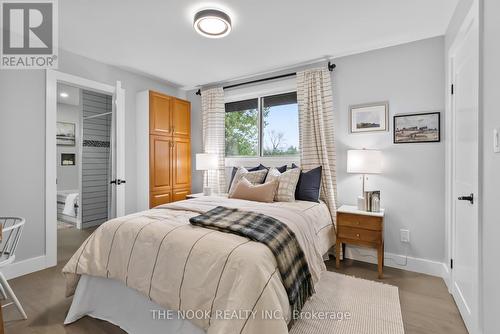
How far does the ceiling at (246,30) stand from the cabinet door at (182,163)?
1.33m

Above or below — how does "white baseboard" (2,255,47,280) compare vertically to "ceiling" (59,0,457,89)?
below

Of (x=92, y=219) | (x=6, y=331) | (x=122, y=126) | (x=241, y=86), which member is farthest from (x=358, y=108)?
(x=92, y=219)

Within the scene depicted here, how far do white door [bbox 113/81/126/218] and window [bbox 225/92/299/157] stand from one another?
1.62 meters

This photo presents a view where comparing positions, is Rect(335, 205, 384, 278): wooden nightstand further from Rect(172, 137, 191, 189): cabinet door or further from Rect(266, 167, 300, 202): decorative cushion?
Rect(172, 137, 191, 189): cabinet door

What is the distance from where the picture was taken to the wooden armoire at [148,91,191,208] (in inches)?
151

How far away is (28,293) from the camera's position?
226 cm

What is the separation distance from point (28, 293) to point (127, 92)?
2713 millimetres

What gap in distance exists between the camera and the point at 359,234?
2.71m

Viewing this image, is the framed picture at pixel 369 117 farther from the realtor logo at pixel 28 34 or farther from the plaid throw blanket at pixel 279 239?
the realtor logo at pixel 28 34

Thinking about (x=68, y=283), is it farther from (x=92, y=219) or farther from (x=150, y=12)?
(x=92, y=219)

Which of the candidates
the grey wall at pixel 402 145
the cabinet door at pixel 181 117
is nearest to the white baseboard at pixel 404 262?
the grey wall at pixel 402 145

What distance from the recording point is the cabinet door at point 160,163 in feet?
12.6

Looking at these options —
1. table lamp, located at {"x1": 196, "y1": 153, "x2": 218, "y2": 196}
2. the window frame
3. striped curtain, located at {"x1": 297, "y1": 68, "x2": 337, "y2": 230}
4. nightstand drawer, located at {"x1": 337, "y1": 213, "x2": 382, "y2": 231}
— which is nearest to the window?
the window frame

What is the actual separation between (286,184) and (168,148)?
2.17 metres
